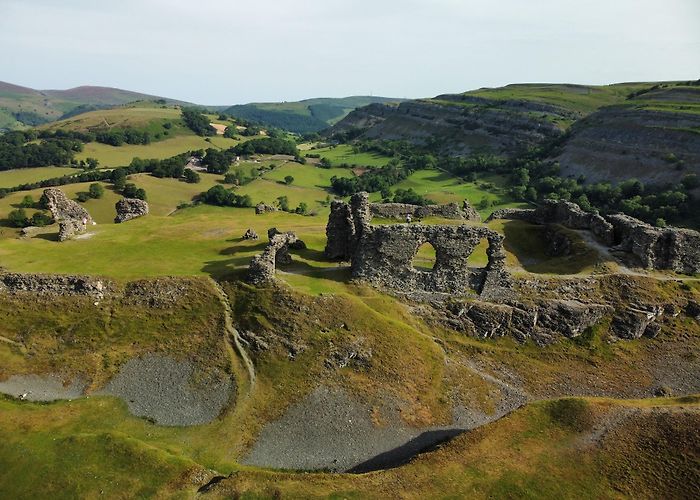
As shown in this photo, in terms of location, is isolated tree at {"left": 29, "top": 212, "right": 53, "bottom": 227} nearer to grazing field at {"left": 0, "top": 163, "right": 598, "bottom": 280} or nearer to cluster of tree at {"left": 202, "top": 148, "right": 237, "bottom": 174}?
grazing field at {"left": 0, "top": 163, "right": 598, "bottom": 280}

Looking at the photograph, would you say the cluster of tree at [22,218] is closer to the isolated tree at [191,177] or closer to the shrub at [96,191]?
the shrub at [96,191]

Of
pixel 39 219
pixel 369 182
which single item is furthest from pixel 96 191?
pixel 369 182

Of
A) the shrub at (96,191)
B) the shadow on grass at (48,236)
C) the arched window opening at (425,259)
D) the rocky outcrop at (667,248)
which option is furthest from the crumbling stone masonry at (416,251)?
the shrub at (96,191)

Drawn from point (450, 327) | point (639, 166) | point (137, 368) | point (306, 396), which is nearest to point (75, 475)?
point (137, 368)

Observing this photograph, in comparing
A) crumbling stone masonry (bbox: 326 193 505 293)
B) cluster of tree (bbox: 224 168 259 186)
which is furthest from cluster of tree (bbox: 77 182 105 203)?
crumbling stone masonry (bbox: 326 193 505 293)

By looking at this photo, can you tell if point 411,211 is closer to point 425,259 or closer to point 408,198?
point 425,259

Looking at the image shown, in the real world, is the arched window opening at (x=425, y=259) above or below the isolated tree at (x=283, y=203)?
above
